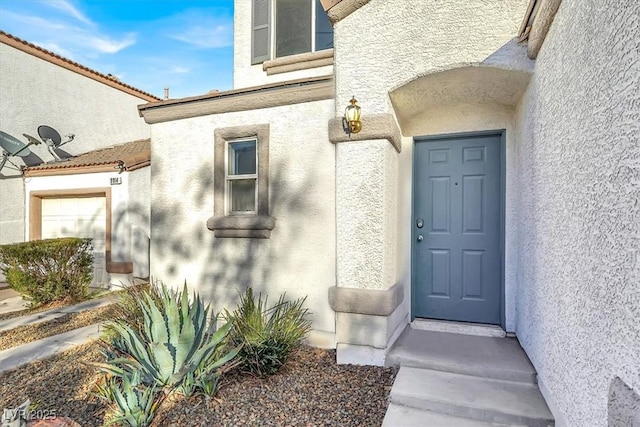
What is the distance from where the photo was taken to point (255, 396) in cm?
374

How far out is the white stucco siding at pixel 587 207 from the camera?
181cm

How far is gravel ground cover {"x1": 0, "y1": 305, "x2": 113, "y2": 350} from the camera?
18.5 feet

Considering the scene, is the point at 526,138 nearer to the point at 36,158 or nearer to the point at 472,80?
the point at 472,80

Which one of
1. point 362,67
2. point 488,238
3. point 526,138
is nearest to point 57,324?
point 362,67

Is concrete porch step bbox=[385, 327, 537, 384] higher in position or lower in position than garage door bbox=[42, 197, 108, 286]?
lower

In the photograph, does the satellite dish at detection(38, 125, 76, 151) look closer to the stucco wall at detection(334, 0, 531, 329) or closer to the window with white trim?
the window with white trim

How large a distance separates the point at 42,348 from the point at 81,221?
5.70 metres

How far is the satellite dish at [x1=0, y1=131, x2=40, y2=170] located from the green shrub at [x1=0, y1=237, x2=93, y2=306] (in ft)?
10.4

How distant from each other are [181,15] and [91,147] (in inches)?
206

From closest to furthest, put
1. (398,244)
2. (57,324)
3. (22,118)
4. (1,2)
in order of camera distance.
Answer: (398,244) → (57,324) → (1,2) → (22,118)

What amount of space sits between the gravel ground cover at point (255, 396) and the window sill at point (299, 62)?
19.5 feet

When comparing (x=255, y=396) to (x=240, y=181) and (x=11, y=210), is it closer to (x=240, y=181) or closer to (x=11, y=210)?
(x=240, y=181)

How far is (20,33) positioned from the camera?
9.90m

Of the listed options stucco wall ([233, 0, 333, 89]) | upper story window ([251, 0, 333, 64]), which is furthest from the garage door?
upper story window ([251, 0, 333, 64])
